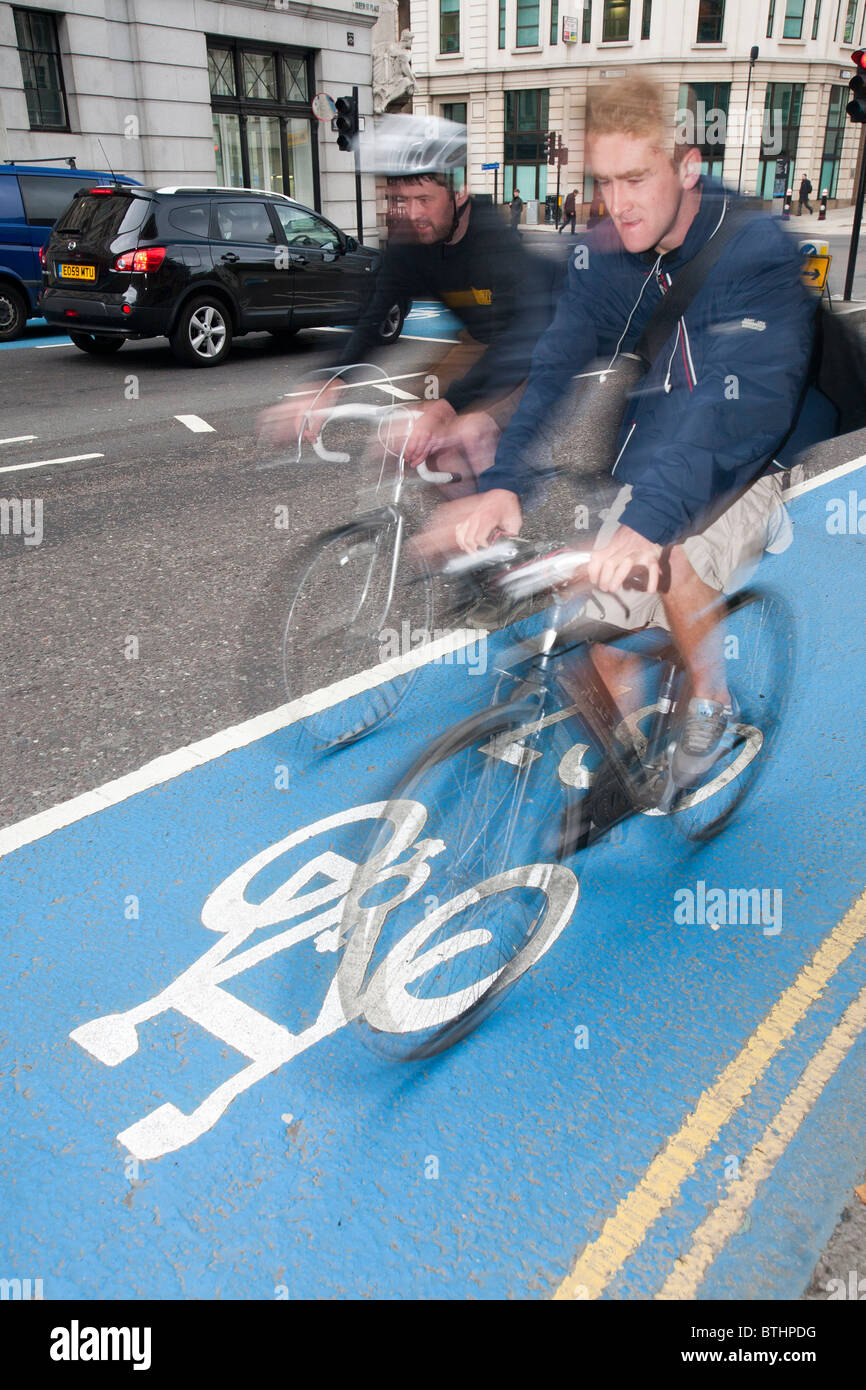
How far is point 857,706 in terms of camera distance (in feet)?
14.3

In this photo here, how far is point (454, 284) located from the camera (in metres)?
4.30

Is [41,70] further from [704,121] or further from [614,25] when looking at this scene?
[704,121]

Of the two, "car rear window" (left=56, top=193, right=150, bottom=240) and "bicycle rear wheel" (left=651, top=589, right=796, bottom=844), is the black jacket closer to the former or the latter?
"bicycle rear wheel" (left=651, top=589, right=796, bottom=844)

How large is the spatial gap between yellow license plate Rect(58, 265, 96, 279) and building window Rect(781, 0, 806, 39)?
48420mm

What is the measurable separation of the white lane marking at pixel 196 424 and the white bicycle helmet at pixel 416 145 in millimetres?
5610

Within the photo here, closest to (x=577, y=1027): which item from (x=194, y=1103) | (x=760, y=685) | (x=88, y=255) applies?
(x=194, y=1103)

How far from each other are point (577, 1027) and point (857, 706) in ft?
7.82

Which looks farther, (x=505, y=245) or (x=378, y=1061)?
(x=505, y=245)

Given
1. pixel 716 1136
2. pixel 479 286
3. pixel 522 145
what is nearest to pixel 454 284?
pixel 479 286

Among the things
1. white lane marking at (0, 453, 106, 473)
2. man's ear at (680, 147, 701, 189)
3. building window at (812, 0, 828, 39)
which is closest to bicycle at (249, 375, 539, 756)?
man's ear at (680, 147, 701, 189)

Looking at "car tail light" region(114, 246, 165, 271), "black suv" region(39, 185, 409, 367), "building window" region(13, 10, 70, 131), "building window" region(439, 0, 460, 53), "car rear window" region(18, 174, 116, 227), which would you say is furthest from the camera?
"building window" region(439, 0, 460, 53)

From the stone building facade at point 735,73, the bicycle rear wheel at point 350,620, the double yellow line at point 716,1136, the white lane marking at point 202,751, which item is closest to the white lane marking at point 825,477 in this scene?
the white lane marking at point 202,751

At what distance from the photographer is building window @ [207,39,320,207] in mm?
23562
